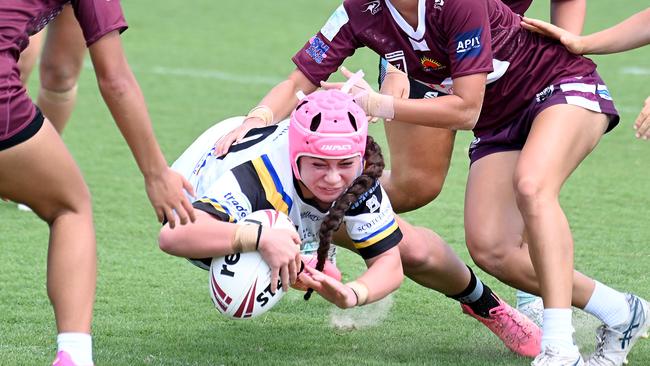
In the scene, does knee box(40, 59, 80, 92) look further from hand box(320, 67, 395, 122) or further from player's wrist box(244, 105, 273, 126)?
hand box(320, 67, 395, 122)

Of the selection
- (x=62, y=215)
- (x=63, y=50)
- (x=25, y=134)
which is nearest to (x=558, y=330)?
(x=62, y=215)

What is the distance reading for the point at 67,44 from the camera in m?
6.88

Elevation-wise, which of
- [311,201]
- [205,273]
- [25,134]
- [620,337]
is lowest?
[205,273]

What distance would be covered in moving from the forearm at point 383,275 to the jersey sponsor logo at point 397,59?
92 cm

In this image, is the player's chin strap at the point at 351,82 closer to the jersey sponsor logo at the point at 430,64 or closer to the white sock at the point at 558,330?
the jersey sponsor logo at the point at 430,64

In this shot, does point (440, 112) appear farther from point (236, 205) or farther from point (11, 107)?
point (11, 107)

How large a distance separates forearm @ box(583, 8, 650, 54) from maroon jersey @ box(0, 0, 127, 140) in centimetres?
218

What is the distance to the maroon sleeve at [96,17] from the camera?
12.3 feet

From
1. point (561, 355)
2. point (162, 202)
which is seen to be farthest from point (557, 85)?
point (162, 202)

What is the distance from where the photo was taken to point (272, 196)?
450cm

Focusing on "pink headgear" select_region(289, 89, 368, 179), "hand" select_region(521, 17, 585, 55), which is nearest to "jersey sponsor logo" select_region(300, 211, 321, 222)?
"pink headgear" select_region(289, 89, 368, 179)

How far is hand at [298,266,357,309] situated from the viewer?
4.16 metres

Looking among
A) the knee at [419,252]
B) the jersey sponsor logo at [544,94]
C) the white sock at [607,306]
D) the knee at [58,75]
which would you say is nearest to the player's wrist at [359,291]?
the knee at [419,252]

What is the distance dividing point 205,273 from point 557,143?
222 centimetres
